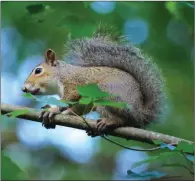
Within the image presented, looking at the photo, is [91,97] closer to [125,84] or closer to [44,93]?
[125,84]

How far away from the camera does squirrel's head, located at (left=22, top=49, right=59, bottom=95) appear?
2922mm

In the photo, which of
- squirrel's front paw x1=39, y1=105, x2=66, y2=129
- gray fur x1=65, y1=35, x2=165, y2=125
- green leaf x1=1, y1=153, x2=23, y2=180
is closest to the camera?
green leaf x1=1, y1=153, x2=23, y2=180

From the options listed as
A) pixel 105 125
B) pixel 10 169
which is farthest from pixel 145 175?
pixel 105 125

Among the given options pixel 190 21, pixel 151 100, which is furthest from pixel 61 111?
pixel 190 21

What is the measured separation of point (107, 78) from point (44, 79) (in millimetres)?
413

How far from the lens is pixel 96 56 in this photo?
10.1 ft

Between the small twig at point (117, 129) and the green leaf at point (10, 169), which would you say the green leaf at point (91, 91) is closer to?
the small twig at point (117, 129)

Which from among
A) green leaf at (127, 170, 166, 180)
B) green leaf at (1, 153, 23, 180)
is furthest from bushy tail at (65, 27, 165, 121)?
green leaf at (127, 170, 166, 180)

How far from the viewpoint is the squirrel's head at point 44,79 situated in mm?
2922

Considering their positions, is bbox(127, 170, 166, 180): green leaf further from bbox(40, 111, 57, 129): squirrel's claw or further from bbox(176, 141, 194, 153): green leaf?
bbox(40, 111, 57, 129): squirrel's claw

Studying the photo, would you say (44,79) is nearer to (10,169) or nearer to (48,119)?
(48,119)

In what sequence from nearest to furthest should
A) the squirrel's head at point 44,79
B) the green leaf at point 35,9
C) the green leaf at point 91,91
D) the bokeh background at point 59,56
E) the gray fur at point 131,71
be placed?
the green leaf at point 91,91 < the green leaf at point 35,9 < the gray fur at point 131,71 < the squirrel's head at point 44,79 < the bokeh background at point 59,56

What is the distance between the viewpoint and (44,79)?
9.96 feet

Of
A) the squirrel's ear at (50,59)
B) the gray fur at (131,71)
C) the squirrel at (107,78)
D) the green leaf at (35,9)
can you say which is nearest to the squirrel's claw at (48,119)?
the squirrel at (107,78)
